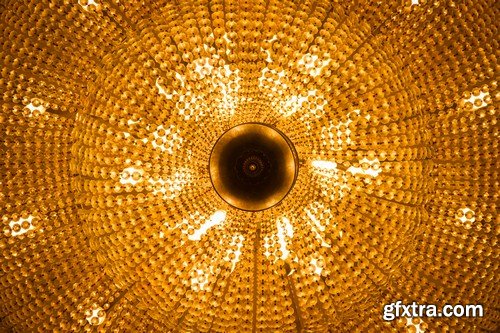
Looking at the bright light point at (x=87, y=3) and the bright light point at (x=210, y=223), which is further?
the bright light point at (x=210, y=223)

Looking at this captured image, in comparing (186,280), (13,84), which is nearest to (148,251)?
(186,280)

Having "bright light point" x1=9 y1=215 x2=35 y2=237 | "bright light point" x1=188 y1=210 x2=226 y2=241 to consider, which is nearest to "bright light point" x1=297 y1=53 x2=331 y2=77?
"bright light point" x1=188 y1=210 x2=226 y2=241

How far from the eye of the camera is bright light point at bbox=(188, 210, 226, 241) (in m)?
1.44

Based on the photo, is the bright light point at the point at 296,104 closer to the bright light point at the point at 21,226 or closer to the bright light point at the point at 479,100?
the bright light point at the point at 479,100

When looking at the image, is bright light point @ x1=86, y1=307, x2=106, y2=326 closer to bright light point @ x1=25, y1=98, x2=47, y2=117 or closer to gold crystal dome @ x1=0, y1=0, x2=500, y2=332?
gold crystal dome @ x1=0, y1=0, x2=500, y2=332

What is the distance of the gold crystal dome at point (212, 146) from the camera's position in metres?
1.33

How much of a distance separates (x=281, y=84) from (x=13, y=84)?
81cm

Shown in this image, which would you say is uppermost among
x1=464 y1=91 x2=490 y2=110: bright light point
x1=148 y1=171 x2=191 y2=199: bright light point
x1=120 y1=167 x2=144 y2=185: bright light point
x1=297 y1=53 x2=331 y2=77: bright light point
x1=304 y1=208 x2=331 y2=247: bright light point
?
x1=297 y1=53 x2=331 y2=77: bright light point

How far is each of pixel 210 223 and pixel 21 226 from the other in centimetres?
58

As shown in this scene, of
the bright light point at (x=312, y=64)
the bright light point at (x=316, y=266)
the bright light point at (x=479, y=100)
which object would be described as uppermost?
the bright light point at (x=312, y=64)

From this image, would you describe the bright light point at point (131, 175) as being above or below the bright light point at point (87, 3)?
below

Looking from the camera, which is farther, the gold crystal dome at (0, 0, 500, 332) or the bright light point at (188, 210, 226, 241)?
the bright light point at (188, 210, 226, 241)

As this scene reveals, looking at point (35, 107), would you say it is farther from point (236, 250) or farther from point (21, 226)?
point (236, 250)

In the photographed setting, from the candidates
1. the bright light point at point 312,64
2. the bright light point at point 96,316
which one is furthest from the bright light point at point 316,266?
the bright light point at point 96,316
